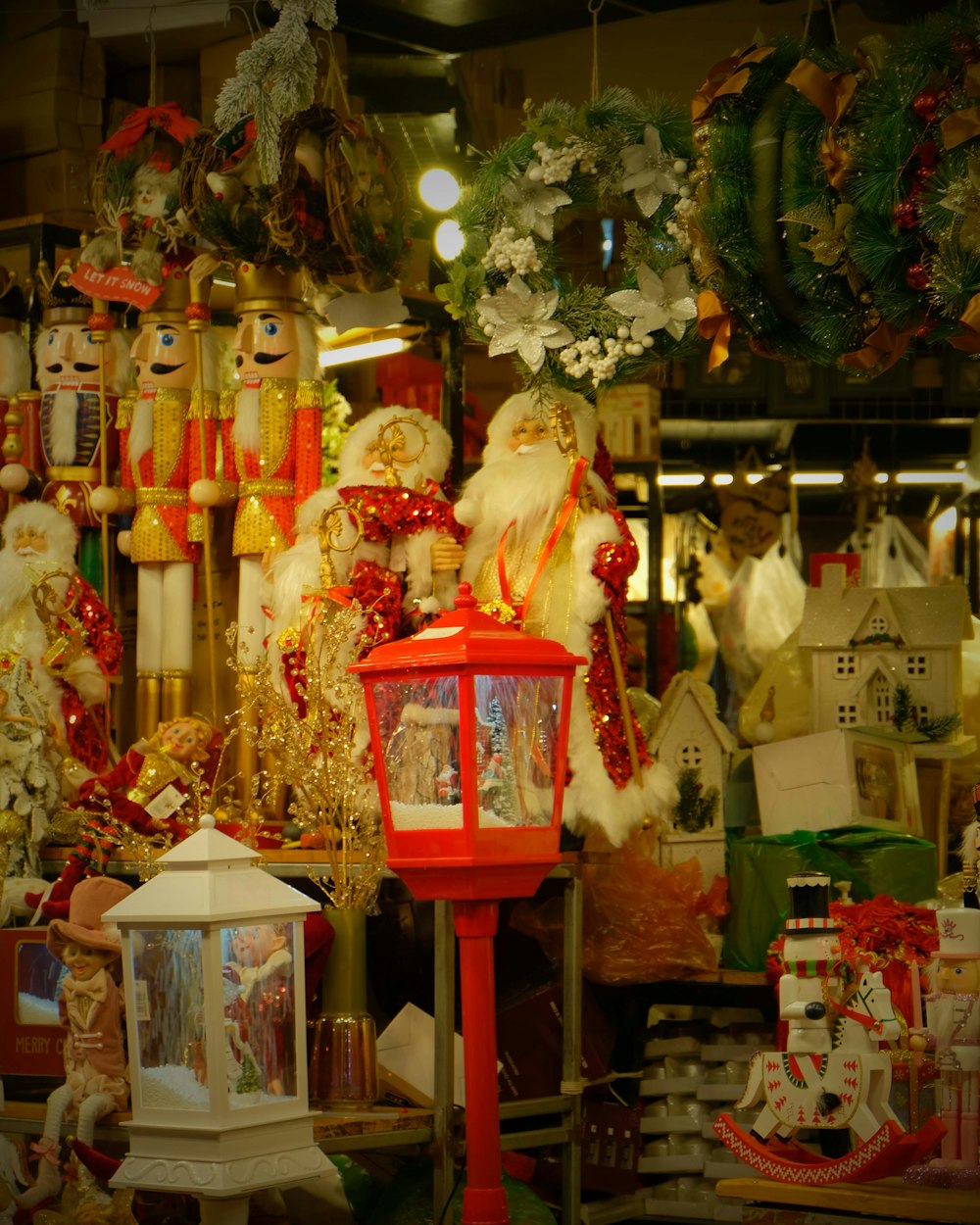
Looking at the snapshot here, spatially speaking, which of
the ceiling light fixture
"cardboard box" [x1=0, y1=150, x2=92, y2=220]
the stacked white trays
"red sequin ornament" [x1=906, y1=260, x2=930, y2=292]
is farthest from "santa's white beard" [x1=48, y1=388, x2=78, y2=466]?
"red sequin ornament" [x1=906, y1=260, x2=930, y2=292]

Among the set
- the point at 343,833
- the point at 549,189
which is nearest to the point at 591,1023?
the point at 343,833

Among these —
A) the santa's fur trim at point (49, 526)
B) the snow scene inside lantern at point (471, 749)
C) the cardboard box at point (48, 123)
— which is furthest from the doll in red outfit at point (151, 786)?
the cardboard box at point (48, 123)

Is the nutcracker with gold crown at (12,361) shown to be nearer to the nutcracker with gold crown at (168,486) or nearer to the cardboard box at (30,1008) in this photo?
the nutcracker with gold crown at (168,486)

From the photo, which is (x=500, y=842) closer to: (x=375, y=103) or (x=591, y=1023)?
(x=591, y=1023)

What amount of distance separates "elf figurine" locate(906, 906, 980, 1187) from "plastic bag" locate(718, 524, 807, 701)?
10.8ft

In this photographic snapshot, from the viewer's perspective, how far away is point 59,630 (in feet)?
17.7

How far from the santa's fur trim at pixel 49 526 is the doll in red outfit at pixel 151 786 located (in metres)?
0.70

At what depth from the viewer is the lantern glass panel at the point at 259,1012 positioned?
3.76 meters

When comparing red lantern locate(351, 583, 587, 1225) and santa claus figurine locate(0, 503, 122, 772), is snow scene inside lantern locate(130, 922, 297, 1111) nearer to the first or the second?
red lantern locate(351, 583, 587, 1225)

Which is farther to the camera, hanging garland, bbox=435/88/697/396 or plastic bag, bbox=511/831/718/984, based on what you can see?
plastic bag, bbox=511/831/718/984

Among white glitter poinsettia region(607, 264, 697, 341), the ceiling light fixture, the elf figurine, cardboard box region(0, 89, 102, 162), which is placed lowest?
the elf figurine

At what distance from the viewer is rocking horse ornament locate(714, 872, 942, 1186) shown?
3506 mm

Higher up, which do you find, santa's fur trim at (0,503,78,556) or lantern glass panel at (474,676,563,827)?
santa's fur trim at (0,503,78,556)

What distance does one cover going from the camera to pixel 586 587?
490 centimetres
